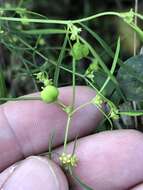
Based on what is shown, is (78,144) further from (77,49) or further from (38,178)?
(77,49)

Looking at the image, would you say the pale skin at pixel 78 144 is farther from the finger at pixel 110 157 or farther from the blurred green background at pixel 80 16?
the blurred green background at pixel 80 16

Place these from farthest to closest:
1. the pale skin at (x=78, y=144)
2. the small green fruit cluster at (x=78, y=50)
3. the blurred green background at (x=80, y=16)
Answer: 1. the blurred green background at (x=80, y=16)
2. the pale skin at (x=78, y=144)
3. the small green fruit cluster at (x=78, y=50)

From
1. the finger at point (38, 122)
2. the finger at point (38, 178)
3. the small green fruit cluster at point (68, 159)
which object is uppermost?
the finger at point (38, 122)

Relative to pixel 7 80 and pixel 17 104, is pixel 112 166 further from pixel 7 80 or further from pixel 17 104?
pixel 7 80

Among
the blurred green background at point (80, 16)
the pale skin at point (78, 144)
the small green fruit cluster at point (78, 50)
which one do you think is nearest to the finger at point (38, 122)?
the pale skin at point (78, 144)

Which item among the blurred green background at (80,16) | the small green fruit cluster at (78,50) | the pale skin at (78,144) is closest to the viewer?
the small green fruit cluster at (78,50)

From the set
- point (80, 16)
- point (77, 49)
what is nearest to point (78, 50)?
point (77, 49)

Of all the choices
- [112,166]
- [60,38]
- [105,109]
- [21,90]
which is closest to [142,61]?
[105,109]
